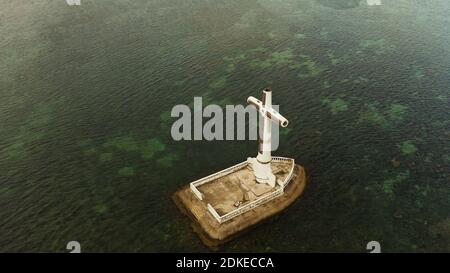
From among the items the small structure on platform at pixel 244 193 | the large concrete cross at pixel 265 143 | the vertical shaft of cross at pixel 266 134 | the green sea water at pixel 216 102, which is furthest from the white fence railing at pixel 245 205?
the vertical shaft of cross at pixel 266 134

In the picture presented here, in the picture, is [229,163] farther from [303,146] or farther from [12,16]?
[12,16]

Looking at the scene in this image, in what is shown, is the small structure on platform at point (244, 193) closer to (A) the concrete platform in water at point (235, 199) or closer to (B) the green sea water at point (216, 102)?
(A) the concrete platform in water at point (235, 199)

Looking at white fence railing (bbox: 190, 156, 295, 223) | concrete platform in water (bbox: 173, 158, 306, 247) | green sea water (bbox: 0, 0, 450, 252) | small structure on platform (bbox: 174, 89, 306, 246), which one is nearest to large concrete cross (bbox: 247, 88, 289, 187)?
small structure on platform (bbox: 174, 89, 306, 246)

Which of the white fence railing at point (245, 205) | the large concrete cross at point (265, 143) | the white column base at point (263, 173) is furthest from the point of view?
the white column base at point (263, 173)

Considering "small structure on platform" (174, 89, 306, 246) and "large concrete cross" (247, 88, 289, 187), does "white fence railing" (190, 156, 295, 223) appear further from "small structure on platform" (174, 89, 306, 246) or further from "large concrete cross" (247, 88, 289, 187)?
"large concrete cross" (247, 88, 289, 187)

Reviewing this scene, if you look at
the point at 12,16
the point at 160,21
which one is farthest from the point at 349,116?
the point at 12,16

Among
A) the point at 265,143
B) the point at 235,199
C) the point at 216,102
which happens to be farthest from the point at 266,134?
the point at 216,102

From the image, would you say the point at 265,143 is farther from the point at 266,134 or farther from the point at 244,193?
the point at 244,193
